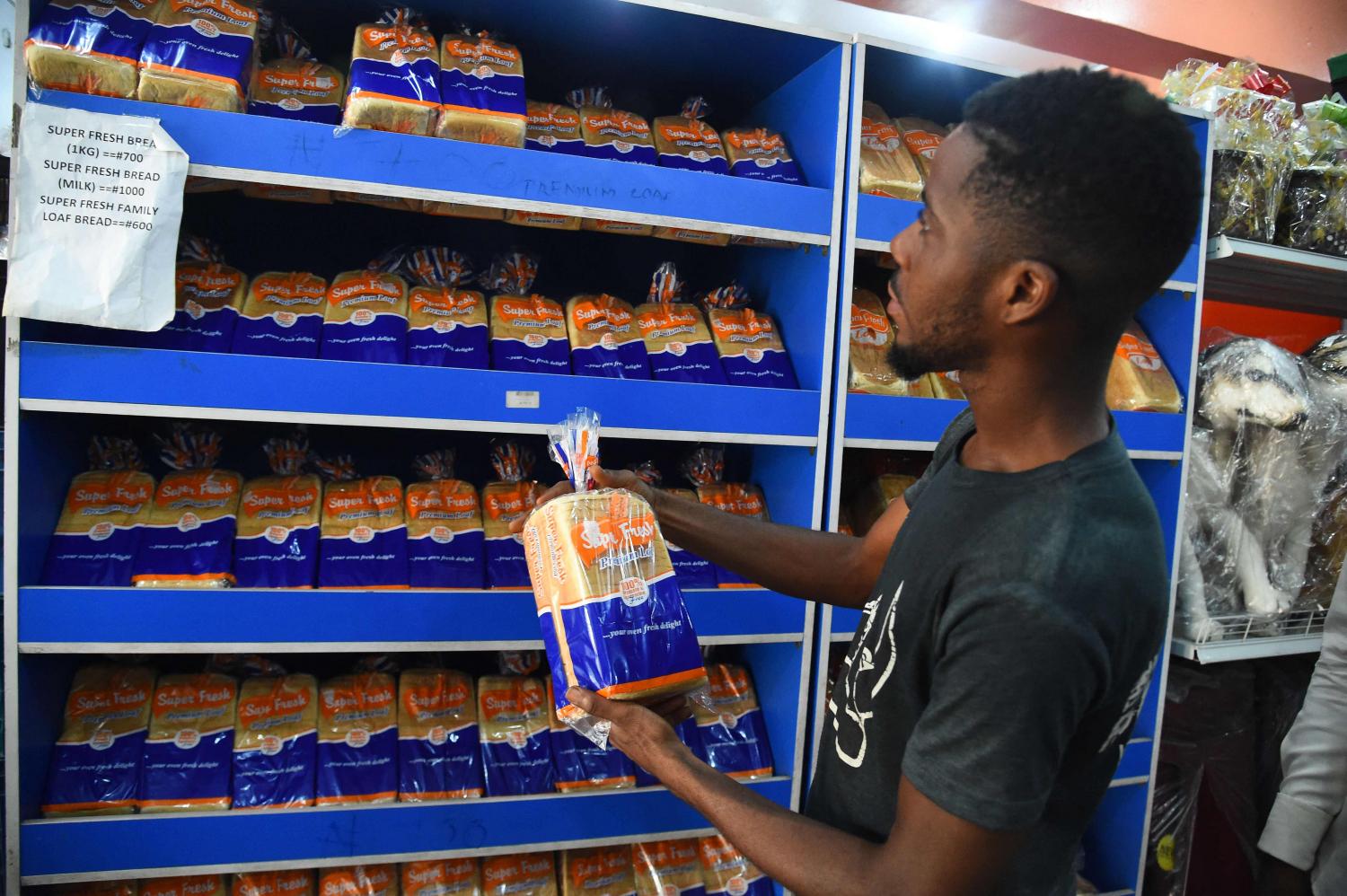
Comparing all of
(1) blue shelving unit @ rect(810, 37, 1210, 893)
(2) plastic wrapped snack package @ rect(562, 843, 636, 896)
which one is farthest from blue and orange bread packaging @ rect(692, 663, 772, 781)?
(2) plastic wrapped snack package @ rect(562, 843, 636, 896)

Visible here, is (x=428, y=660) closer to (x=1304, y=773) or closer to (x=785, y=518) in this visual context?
(x=785, y=518)

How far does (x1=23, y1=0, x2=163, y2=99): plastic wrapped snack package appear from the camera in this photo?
1577 mm

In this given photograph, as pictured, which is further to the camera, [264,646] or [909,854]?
[264,646]

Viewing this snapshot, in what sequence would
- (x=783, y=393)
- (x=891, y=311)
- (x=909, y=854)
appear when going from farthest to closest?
(x=783, y=393)
(x=891, y=311)
(x=909, y=854)

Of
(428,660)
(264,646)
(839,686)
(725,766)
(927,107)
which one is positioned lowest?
(725,766)

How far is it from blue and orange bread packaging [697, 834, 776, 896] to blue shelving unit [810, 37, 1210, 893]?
0.41 metres

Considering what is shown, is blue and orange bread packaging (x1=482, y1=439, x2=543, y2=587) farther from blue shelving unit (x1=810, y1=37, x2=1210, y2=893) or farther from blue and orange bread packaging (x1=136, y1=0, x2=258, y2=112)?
blue and orange bread packaging (x1=136, y1=0, x2=258, y2=112)

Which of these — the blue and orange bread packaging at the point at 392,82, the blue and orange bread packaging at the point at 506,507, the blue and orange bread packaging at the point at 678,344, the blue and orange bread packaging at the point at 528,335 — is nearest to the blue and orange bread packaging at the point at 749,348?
the blue and orange bread packaging at the point at 678,344

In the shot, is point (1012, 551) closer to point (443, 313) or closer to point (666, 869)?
point (443, 313)

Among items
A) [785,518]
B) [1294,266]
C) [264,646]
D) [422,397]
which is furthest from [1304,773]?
[264,646]

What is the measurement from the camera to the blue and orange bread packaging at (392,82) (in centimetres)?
175

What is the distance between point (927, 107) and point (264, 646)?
7.51ft

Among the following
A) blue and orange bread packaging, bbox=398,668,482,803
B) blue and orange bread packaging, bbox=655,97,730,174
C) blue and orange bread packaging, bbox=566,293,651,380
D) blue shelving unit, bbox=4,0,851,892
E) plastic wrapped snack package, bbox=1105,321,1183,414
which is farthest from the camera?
plastic wrapped snack package, bbox=1105,321,1183,414

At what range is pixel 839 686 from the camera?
1209 mm
